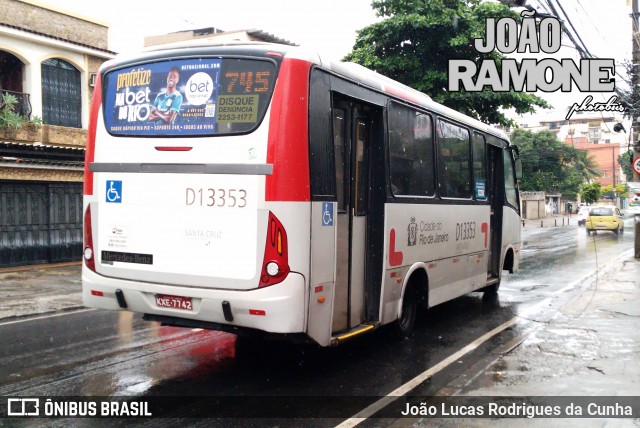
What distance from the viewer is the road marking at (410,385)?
513 cm

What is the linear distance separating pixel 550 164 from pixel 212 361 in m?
56.3

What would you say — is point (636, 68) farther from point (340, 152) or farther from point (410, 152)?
point (340, 152)

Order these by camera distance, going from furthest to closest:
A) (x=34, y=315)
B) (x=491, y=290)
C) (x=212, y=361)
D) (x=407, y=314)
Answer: (x=491, y=290)
(x=34, y=315)
(x=407, y=314)
(x=212, y=361)

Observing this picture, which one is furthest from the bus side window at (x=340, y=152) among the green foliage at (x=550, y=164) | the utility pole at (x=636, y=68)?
the green foliage at (x=550, y=164)

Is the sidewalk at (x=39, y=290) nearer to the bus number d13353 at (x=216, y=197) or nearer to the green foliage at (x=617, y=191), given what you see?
the bus number d13353 at (x=216, y=197)

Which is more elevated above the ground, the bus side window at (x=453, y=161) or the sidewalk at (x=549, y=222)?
the bus side window at (x=453, y=161)

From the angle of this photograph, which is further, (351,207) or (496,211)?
(496,211)

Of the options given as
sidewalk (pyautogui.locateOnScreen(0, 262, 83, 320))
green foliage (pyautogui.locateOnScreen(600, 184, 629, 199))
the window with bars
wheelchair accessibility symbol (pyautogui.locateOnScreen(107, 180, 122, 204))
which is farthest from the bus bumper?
green foliage (pyautogui.locateOnScreen(600, 184, 629, 199))

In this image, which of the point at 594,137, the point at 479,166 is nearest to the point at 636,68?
the point at 479,166

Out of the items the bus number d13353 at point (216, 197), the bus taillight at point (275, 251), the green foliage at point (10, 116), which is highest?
the green foliage at point (10, 116)

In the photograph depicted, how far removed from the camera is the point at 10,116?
15062 mm

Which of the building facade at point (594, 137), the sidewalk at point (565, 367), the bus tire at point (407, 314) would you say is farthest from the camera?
the building facade at point (594, 137)

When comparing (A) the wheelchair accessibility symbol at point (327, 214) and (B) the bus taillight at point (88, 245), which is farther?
(B) the bus taillight at point (88, 245)

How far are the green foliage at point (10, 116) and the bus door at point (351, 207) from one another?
1162cm
